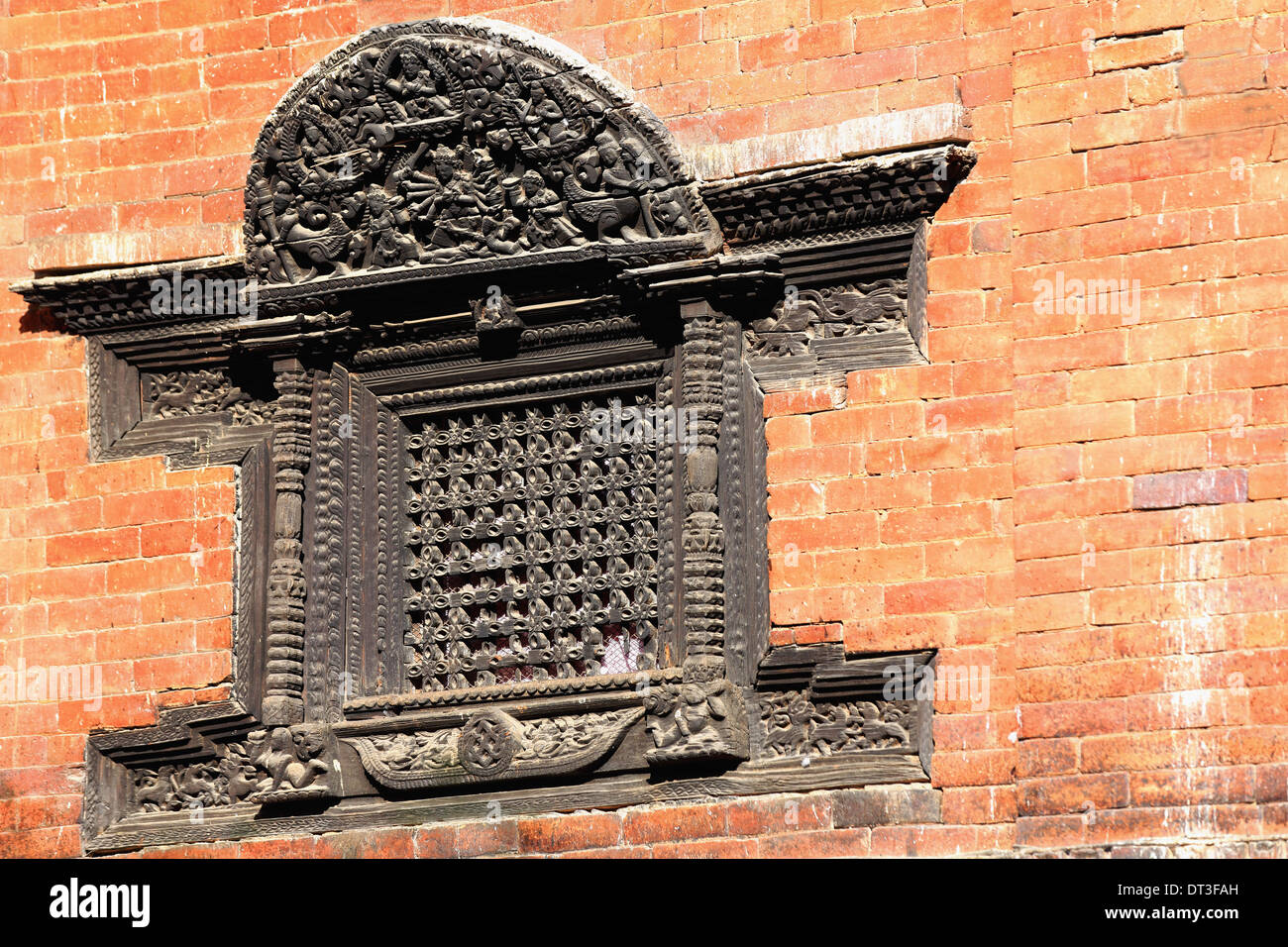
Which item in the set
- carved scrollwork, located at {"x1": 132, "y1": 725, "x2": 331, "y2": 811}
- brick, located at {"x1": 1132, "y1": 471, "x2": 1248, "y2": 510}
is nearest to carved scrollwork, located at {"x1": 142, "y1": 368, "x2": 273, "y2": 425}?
carved scrollwork, located at {"x1": 132, "y1": 725, "x2": 331, "y2": 811}

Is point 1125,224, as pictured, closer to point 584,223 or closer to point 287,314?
point 584,223

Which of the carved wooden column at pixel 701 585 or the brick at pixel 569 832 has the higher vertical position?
the carved wooden column at pixel 701 585

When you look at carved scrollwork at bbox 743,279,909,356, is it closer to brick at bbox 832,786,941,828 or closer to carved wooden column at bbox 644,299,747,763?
carved wooden column at bbox 644,299,747,763

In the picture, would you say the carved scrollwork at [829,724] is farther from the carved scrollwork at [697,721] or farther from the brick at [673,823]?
the brick at [673,823]

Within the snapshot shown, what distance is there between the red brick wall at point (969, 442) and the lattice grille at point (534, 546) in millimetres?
638

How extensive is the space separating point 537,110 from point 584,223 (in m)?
0.50

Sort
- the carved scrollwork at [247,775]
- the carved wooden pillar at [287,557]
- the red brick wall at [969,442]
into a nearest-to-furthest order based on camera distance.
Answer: the red brick wall at [969,442], the carved scrollwork at [247,775], the carved wooden pillar at [287,557]

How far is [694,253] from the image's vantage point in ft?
A: 36.6

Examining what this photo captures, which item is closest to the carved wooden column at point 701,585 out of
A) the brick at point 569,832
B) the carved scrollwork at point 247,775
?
the brick at point 569,832

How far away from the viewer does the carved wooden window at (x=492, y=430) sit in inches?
429

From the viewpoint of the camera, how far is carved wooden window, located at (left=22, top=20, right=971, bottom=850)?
35.7ft

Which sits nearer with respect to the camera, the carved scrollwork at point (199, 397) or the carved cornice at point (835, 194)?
the carved cornice at point (835, 194)

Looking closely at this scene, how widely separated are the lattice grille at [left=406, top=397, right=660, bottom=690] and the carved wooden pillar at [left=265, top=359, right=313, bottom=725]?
0.46 m

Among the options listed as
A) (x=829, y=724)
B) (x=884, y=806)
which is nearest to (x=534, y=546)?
(x=829, y=724)
